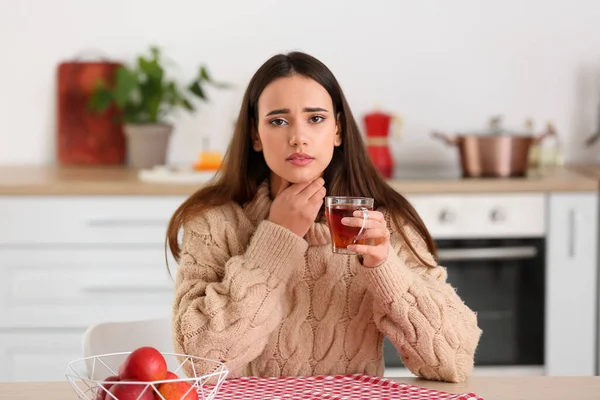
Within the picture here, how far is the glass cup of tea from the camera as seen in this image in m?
1.46

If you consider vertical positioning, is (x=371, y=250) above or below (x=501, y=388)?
above

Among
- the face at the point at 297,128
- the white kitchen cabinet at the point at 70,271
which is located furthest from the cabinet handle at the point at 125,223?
the face at the point at 297,128

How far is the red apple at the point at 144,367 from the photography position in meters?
1.16

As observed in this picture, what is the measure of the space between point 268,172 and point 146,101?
1.82 m

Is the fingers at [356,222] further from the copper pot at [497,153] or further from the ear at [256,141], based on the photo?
the copper pot at [497,153]

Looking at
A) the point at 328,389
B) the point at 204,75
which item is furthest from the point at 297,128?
the point at 204,75

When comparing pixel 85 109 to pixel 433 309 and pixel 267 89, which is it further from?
pixel 433 309

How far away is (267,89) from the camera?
5.51ft

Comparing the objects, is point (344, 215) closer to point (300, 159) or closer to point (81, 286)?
point (300, 159)

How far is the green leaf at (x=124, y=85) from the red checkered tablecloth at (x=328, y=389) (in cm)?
210

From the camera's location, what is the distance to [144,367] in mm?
1163

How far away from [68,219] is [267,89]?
63.2 inches

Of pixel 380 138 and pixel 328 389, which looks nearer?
pixel 328 389

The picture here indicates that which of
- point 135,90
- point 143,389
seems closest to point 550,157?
point 135,90
